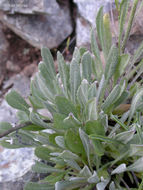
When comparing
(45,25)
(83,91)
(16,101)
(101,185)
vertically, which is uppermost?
(45,25)

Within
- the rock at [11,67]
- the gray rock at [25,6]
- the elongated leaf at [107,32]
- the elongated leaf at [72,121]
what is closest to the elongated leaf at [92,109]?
the elongated leaf at [72,121]

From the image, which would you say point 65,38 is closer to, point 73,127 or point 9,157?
point 9,157

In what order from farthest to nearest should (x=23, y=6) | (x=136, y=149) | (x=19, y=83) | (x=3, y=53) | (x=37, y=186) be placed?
(x=3, y=53) < (x=19, y=83) < (x=23, y=6) < (x=37, y=186) < (x=136, y=149)

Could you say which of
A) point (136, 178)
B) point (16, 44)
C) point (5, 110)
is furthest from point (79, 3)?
point (136, 178)

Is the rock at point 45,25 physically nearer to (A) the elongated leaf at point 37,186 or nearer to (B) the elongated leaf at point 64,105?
(B) the elongated leaf at point 64,105

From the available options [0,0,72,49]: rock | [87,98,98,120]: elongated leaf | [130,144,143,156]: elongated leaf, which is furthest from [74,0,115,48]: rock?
[130,144,143,156]: elongated leaf

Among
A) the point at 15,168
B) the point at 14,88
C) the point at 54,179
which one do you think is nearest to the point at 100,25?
the point at 54,179

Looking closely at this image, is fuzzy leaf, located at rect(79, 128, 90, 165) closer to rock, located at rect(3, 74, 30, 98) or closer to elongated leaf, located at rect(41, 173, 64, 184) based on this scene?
elongated leaf, located at rect(41, 173, 64, 184)

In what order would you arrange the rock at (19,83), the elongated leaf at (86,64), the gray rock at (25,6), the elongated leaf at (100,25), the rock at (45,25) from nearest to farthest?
the elongated leaf at (86,64) → the elongated leaf at (100,25) → the gray rock at (25,6) → the rock at (45,25) → the rock at (19,83)

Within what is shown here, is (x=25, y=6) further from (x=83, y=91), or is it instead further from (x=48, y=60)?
(x=83, y=91)
